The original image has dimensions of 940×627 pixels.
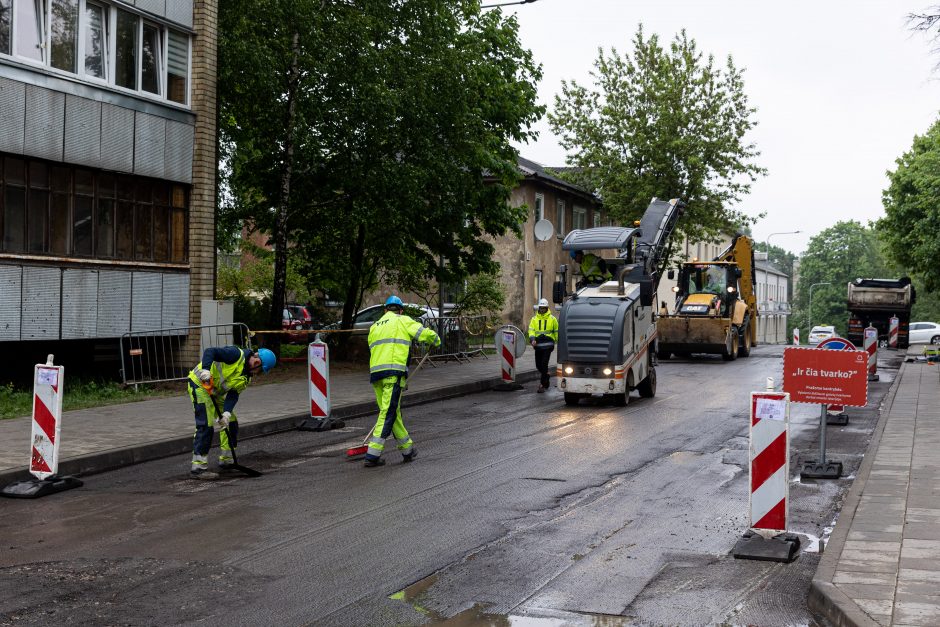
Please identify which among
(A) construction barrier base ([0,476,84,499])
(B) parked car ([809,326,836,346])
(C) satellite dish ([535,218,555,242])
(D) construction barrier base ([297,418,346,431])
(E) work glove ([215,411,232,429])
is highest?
(C) satellite dish ([535,218,555,242])

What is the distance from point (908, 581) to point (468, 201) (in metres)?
18.2

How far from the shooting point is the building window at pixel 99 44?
15.5m

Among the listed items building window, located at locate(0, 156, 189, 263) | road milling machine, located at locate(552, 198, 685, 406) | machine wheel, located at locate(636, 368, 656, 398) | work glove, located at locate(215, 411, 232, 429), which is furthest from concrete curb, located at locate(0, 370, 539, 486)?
building window, located at locate(0, 156, 189, 263)

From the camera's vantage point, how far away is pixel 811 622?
5.67 meters

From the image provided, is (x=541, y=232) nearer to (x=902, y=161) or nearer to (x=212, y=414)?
(x=212, y=414)

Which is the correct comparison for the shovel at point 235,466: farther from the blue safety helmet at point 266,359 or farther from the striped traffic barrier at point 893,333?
the striped traffic barrier at point 893,333

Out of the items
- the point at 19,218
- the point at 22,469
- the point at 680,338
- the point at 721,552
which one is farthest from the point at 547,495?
the point at 680,338

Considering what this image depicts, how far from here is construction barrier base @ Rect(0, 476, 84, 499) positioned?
9297mm

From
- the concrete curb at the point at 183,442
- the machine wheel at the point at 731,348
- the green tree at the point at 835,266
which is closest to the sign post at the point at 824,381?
the concrete curb at the point at 183,442

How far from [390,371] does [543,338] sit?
956 cm

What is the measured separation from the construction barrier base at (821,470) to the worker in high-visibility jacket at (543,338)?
373 inches

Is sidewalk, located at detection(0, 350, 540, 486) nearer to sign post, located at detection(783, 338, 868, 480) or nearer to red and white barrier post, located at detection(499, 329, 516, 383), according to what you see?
red and white barrier post, located at detection(499, 329, 516, 383)

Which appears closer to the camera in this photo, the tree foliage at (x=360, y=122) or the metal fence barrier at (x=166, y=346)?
the metal fence barrier at (x=166, y=346)

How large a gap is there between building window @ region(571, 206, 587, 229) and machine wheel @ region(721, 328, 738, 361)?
62.4 ft
